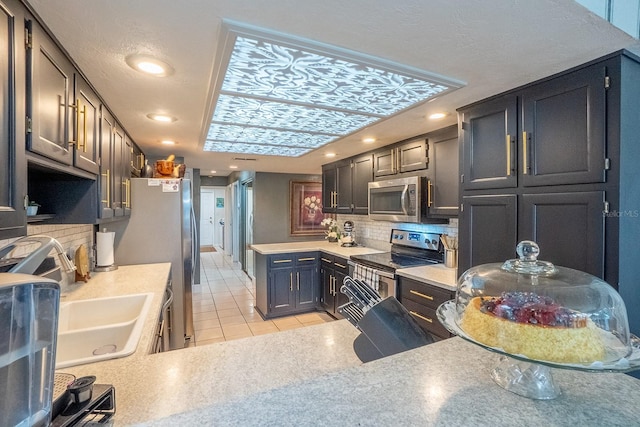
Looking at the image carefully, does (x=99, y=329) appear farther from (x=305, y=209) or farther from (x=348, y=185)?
(x=305, y=209)

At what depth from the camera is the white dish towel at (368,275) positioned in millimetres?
2904

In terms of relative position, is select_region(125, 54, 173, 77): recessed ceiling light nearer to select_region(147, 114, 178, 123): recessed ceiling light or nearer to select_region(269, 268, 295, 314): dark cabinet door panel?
select_region(147, 114, 178, 123): recessed ceiling light

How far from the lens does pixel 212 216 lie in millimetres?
10141

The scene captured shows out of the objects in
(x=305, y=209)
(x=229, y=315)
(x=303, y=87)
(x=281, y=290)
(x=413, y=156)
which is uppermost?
(x=303, y=87)

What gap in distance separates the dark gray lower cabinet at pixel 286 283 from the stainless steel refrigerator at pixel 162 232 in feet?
3.51

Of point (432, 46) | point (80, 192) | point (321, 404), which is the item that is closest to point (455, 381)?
point (321, 404)

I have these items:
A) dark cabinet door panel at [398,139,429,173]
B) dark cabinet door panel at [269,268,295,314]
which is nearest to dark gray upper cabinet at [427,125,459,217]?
dark cabinet door panel at [398,139,429,173]

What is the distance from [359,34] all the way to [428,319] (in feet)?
6.64

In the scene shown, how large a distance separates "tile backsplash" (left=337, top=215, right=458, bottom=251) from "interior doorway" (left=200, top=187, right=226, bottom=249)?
6.07 meters

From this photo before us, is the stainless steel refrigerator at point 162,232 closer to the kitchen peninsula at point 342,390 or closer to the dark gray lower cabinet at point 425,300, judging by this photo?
the kitchen peninsula at point 342,390

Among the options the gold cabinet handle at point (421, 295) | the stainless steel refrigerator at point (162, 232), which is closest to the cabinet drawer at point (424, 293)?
the gold cabinet handle at point (421, 295)

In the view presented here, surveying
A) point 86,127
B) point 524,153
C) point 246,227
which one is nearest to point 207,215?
point 246,227

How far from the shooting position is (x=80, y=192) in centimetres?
180

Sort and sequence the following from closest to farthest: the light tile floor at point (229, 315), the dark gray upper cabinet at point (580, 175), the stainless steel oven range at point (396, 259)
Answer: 1. the dark gray upper cabinet at point (580, 175)
2. the stainless steel oven range at point (396, 259)
3. the light tile floor at point (229, 315)
